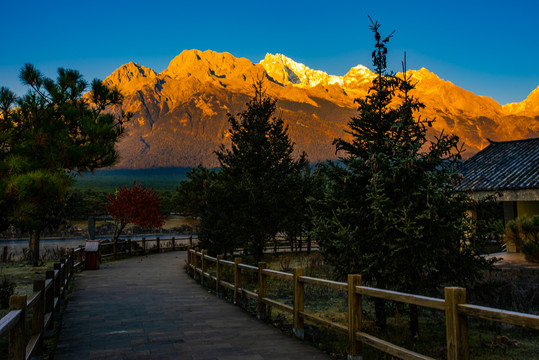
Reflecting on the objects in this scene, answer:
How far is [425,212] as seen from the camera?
714cm

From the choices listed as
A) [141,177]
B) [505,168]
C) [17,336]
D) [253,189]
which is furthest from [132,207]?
[141,177]

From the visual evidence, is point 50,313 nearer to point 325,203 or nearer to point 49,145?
point 49,145

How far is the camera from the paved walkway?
247 inches

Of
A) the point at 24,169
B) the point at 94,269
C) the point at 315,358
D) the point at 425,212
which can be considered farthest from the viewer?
the point at 94,269

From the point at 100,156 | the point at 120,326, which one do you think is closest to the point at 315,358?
the point at 120,326

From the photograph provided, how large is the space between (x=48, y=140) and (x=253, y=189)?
9472 mm

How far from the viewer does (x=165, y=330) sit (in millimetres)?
7719

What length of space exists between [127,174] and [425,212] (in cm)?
17601

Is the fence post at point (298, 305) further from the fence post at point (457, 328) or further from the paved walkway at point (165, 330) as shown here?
the fence post at point (457, 328)

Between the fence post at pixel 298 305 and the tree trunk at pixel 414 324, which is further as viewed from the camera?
the tree trunk at pixel 414 324

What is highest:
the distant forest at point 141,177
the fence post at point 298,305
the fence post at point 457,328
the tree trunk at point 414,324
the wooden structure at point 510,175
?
the distant forest at point 141,177

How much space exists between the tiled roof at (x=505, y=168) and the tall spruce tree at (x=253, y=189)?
8.45m

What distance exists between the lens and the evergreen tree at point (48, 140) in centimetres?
846

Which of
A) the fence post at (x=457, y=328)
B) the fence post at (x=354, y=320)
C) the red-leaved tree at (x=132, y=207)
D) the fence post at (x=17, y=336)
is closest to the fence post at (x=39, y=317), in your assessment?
the fence post at (x=17, y=336)
